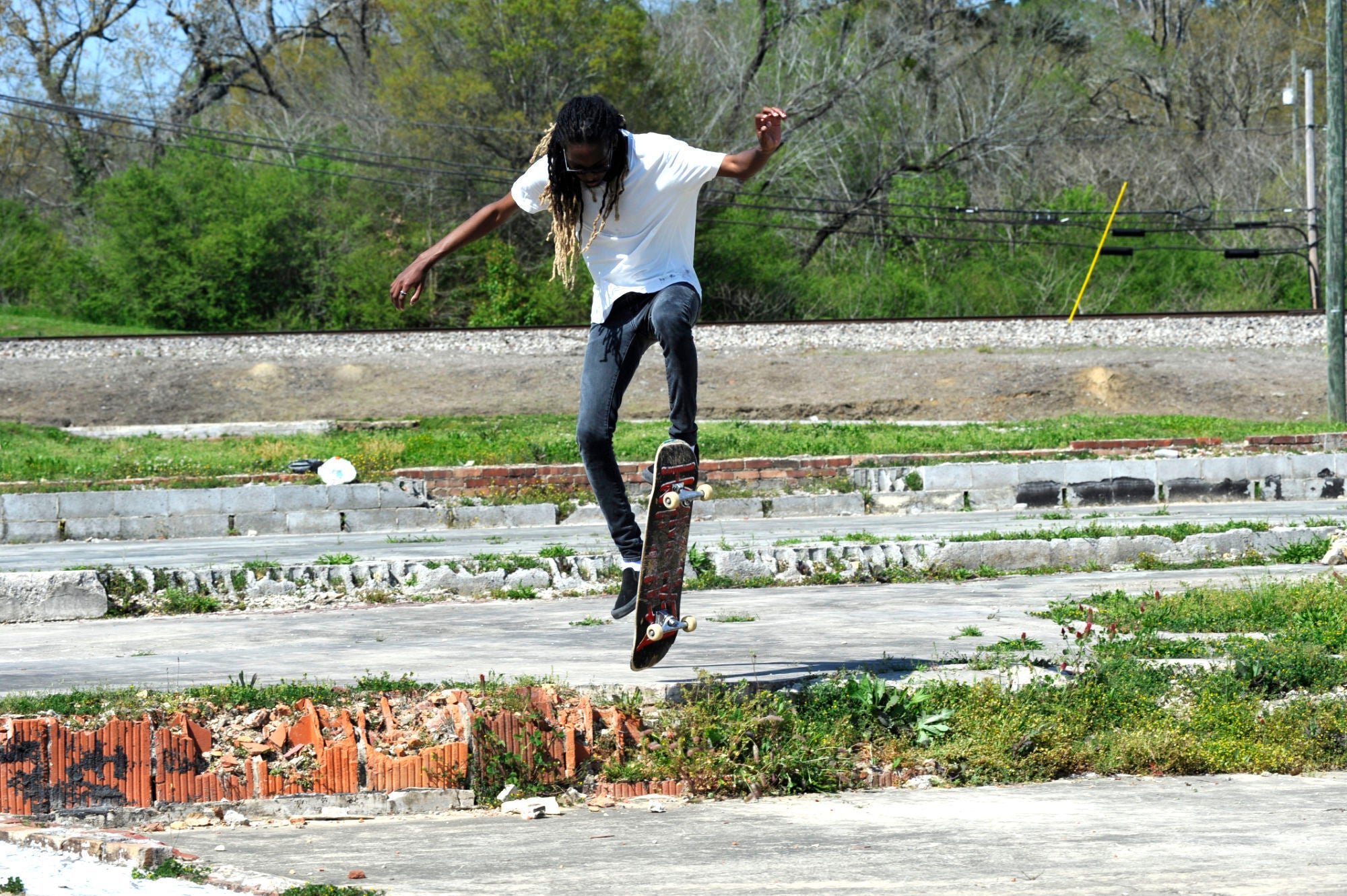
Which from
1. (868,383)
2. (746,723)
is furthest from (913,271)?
(746,723)

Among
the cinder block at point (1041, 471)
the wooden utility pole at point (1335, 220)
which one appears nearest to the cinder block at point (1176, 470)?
the cinder block at point (1041, 471)

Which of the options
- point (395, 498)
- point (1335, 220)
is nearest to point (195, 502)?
point (395, 498)

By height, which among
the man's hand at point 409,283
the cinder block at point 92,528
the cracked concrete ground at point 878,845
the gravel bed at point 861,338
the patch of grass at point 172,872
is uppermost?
the gravel bed at point 861,338

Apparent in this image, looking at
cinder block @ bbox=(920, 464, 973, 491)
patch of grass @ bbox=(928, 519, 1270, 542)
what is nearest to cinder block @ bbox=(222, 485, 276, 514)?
cinder block @ bbox=(920, 464, 973, 491)

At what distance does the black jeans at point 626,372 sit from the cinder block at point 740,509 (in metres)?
10.8

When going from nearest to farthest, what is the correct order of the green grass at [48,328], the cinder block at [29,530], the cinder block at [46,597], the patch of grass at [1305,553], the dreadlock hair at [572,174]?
the dreadlock hair at [572,174] < the cinder block at [46,597] < the patch of grass at [1305,553] < the cinder block at [29,530] < the green grass at [48,328]

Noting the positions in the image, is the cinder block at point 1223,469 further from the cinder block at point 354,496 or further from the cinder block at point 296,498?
the cinder block at point 296,498

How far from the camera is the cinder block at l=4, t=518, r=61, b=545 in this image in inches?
602

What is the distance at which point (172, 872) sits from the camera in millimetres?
3545

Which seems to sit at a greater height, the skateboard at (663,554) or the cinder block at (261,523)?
the skateboard at (663,554)

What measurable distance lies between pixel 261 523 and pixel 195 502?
0.85 metres

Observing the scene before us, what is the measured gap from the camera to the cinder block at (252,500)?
642 inches

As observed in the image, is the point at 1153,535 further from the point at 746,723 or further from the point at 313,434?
the point at 313,434

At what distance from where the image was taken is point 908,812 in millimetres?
4285
